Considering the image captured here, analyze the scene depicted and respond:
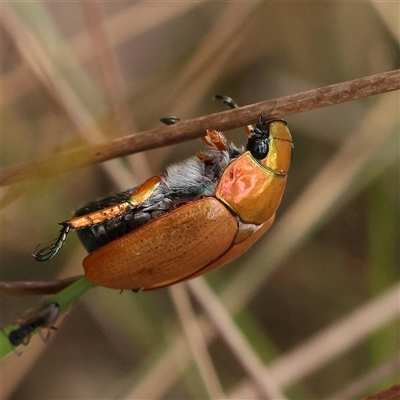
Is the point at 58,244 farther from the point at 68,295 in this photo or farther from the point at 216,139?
the point at 216,139

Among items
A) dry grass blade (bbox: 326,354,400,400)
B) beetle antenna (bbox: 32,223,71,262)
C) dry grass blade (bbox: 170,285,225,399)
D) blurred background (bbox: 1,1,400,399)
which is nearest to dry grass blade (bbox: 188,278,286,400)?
blurred background (bbox: 1,1,400,399)

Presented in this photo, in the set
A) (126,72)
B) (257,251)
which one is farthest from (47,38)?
(257,251)

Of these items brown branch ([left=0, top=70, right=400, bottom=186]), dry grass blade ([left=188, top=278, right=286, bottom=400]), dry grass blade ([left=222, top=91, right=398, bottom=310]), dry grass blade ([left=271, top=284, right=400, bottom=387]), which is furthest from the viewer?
dry grass blade ([left=222, top=91, right=398, bottom=310])

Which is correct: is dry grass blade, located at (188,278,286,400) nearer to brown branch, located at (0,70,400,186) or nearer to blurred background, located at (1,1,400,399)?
blurred background, located at (1,1,400,399)

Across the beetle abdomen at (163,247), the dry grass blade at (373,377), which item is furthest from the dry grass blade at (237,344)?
the beetle abdomen at (163,247)

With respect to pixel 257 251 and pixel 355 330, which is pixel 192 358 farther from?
pixel 355 330

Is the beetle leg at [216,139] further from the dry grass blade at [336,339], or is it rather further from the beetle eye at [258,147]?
the dry grass blade at [336,339]

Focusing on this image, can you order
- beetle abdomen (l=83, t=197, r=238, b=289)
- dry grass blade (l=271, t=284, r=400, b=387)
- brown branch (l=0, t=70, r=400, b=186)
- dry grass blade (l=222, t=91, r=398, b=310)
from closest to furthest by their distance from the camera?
brown branch (l=0, t=70, r=400, b=186)
beetle abdomen (l=83, t=197, r=238, b=289)
dry grass blade (l=271, t=284, r=400, b=387)
dry grass blade (l=222, t=91, r=398, b=310)
